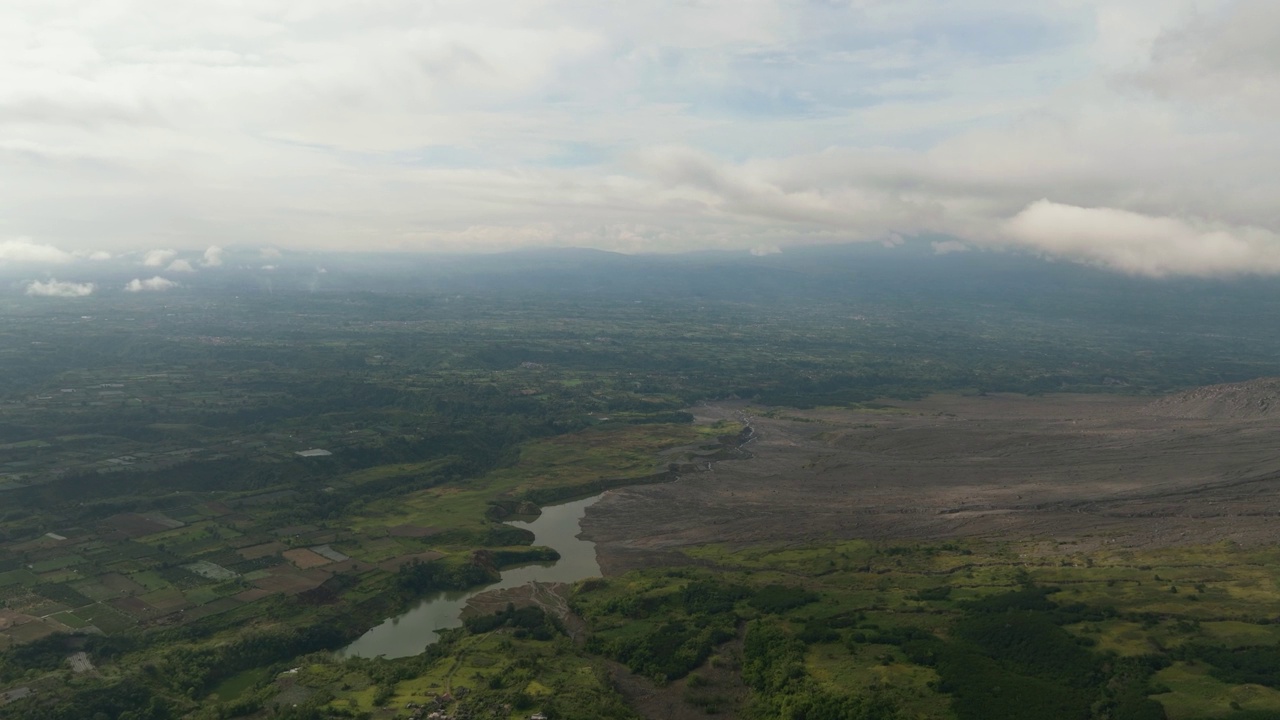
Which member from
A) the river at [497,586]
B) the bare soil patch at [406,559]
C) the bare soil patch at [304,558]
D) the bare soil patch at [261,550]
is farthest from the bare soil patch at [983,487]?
the bare soil patch at [261,550]

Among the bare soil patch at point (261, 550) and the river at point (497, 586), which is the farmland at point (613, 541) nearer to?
the bare soil patch at point (261, 550)

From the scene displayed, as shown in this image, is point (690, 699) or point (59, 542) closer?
point (690, 699)

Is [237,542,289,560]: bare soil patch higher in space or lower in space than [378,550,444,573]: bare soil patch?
higher

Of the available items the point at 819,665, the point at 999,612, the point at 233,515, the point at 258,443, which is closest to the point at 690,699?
the point at 819,665

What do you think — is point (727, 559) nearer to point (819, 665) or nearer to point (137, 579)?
point (819, 665)

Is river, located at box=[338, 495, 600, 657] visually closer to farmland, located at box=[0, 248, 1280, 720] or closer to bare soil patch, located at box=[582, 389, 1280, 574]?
farmland, located at box=[0, 248, 1280, 720]

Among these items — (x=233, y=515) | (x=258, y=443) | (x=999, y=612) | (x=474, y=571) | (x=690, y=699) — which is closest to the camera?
(x=690, y=699)

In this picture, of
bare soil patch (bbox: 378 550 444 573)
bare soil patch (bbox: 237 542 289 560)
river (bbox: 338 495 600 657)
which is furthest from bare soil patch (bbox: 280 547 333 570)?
river (bbox: 338 495 600 657)
